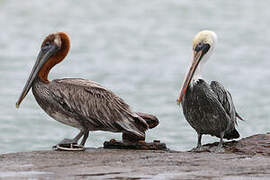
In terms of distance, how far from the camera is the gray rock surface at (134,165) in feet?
25.1

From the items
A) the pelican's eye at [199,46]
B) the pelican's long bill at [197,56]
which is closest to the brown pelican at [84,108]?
the pelican's long bill at [197,56]

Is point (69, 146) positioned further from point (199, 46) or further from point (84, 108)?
point (199, 46)

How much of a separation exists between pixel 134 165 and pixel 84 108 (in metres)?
1.32

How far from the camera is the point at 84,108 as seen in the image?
9227mm

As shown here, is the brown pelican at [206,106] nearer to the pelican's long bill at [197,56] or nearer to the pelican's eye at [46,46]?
the pelican's long bill at [197,56]

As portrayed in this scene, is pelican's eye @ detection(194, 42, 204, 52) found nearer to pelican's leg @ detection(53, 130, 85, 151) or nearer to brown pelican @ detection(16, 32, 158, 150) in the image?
brown pelican @ detection(16, 32, 158, 150)

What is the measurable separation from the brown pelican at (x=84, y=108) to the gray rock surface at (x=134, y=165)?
275 mm

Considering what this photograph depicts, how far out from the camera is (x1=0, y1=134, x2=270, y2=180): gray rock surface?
7.66 m

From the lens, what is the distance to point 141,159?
8.48 metres

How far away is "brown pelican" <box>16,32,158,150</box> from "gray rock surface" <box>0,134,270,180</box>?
27 cm

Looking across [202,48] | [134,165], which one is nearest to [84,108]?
[134,165]

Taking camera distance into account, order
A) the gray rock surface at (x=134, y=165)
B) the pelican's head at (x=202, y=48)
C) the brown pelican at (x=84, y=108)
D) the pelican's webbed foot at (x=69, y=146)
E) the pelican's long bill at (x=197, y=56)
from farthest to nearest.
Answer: the pelican's head at (x=202, y=48) → the pelican's long bill at (x=197, y=56) → the brown pelican at (x=84, y=108) → the pelican's webbed foot at (x=69, y=146) → the gray rock surface at (x=134, y=165)

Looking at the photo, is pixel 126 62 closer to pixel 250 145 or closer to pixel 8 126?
pixel 8 126

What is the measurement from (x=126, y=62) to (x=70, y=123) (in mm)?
18001
